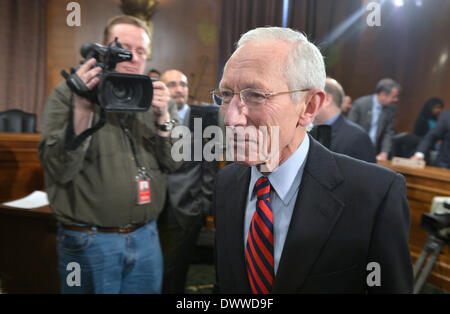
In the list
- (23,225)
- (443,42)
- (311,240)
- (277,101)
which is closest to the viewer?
(277,101)

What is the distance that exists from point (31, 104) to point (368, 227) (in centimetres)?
406

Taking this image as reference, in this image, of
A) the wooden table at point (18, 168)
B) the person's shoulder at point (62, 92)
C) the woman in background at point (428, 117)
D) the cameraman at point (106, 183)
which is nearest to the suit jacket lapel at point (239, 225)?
the cameraman at point (106, 183)

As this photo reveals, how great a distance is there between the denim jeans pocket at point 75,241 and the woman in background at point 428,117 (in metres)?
4.43

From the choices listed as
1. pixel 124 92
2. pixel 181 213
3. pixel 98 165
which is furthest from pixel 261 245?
pixel 181 213

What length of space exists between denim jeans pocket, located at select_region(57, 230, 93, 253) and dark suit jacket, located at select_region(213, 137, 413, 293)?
0.86m

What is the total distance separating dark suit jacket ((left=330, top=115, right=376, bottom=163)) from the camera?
2.59 feet

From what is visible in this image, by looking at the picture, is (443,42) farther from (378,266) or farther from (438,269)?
(378,266)

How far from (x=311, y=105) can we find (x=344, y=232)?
275 millimetres

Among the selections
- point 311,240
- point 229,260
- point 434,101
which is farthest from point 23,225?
point 434,101

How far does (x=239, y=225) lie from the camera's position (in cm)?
75

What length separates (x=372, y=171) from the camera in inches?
26.7

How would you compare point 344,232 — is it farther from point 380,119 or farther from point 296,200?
point 380,119

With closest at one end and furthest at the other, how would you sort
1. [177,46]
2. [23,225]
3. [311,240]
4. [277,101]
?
[277,101]
[311,240]
[23,225]
[177,46]

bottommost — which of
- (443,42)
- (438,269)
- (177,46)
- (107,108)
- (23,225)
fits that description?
(23,225)
